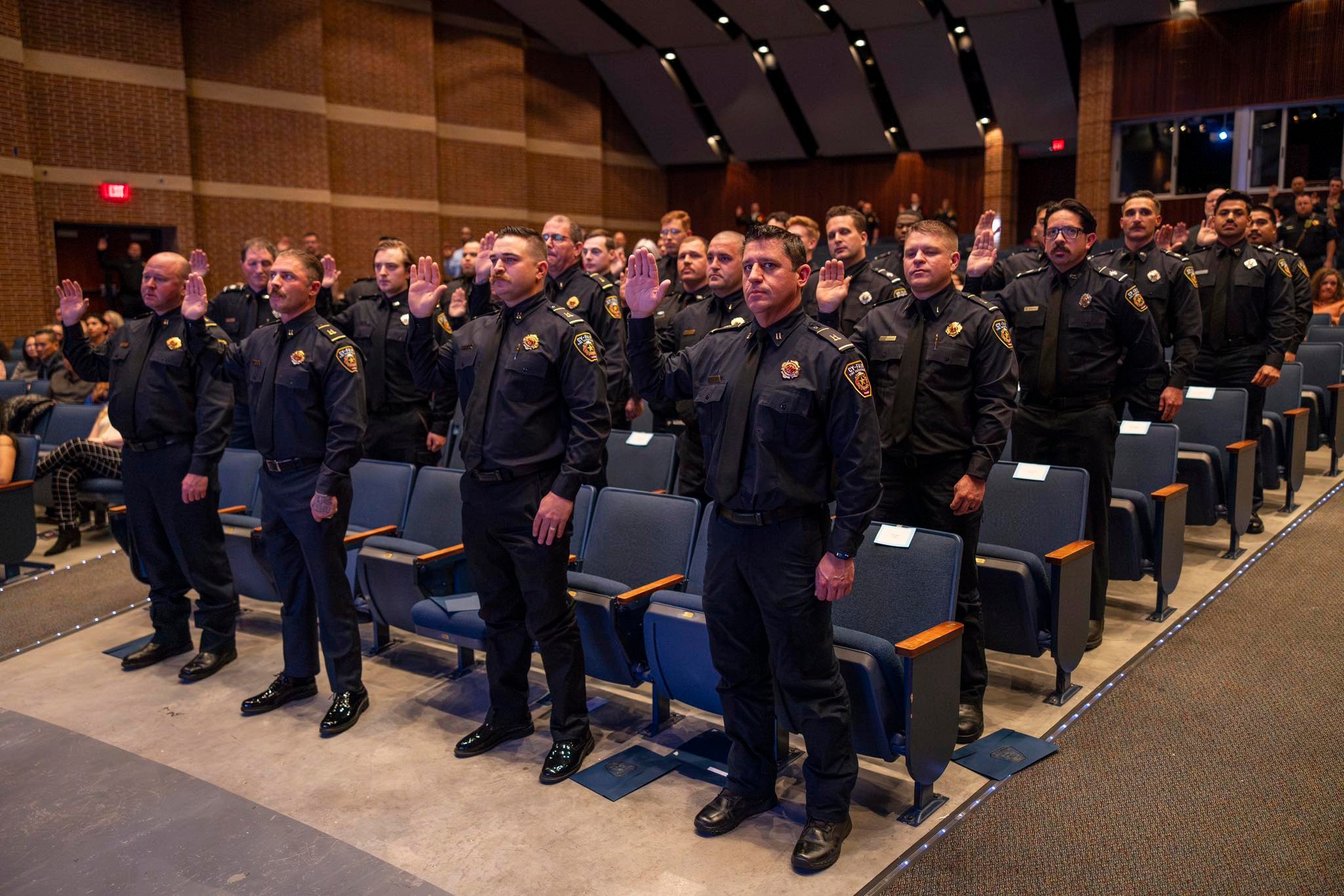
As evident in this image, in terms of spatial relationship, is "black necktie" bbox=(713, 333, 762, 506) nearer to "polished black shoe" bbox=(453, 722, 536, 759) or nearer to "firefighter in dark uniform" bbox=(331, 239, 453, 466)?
"polished black shoe" bbox=(453, 722, 536, 759)

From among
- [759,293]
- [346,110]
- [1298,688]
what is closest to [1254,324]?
[1298,688]

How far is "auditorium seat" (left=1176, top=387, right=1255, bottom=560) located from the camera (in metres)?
4.36

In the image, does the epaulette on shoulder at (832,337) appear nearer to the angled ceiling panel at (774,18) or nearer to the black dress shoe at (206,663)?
the black dress shoe at (206,663)

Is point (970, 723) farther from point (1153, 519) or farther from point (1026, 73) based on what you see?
point (1026, 73)

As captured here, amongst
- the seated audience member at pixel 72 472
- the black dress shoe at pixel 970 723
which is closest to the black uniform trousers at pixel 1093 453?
the black dress shoe at pixel 970 723

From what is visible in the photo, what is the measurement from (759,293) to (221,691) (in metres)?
2.73

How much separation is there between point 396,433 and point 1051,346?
3174 millimetres

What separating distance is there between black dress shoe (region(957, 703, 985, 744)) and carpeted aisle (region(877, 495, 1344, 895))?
0.76 feet

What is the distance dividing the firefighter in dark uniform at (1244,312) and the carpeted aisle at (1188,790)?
163 centimetres

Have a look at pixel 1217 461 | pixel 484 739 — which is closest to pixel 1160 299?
pixel 1217 461

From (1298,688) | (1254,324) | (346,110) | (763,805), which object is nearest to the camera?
(763,805)

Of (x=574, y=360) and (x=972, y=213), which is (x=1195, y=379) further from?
(x=972, y=213)

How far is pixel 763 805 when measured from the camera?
2.78m

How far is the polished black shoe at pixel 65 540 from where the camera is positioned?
19.1ft
